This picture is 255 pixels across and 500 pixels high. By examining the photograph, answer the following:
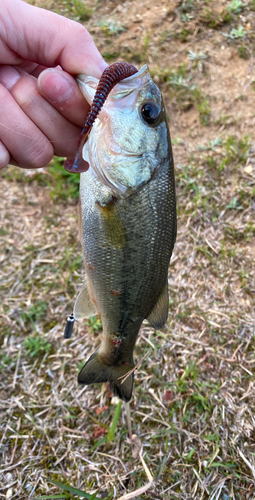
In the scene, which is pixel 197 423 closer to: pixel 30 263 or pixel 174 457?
pixel 174 457

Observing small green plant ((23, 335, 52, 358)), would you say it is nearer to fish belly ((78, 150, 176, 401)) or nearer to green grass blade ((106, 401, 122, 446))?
green grass blade ((106, 401, 122, 446))

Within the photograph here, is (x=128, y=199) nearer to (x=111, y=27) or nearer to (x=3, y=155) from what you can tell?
(x=3, y=155)

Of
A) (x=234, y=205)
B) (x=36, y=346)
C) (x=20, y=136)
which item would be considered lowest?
(x=36, y=346)

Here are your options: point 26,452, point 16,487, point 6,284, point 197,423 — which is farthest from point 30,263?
point 197,423

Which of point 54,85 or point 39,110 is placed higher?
point 54,85

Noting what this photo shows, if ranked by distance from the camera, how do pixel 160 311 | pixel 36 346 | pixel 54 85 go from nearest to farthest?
1. pixel 54 85
2. pixel 160 311
3. pixel 36 346

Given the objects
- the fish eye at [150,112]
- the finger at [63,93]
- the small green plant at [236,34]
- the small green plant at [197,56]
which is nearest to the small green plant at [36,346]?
the finger at [63,93]

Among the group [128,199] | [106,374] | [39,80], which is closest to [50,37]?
[39,80]
